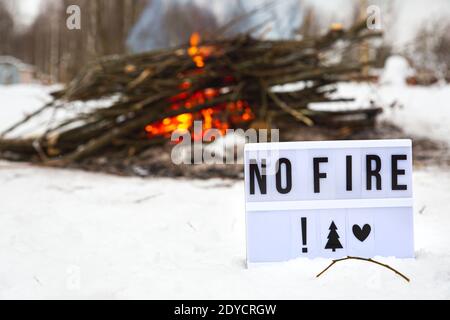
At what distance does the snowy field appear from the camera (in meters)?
1.40

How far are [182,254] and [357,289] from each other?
715 millimetres

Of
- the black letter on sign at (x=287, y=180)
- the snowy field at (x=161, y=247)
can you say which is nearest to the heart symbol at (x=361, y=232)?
the snowy field at (x=161, y=247)

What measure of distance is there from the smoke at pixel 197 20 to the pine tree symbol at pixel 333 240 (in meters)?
2.57

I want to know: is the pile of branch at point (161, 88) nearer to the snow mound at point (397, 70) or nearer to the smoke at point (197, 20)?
the smoke at point (197, 20)

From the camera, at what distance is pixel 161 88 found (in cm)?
369

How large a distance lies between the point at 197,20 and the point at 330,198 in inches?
402

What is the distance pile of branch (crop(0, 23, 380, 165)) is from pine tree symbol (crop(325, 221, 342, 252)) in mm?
2026

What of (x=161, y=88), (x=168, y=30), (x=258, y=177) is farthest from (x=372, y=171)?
(x=168, y=30)

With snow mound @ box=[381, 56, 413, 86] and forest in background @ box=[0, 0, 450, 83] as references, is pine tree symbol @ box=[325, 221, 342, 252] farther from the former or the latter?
snow mound @ box=[381, 56, 413, 86]

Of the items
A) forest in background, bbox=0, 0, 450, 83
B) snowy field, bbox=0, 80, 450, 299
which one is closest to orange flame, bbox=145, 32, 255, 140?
forest in background, bbox=0, 0, 450, 83

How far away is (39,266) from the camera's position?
5.43ft

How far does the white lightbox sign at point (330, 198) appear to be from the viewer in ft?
5.31
